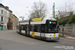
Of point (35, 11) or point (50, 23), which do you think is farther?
point (35, 11)

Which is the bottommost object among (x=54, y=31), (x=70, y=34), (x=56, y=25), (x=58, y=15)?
(x=70, y=34)

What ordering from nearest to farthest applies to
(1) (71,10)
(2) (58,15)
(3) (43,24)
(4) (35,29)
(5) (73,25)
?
(3) (43,24), (4) (35,29), (5) (73,25), (1) (71,10), (2) (58,15)

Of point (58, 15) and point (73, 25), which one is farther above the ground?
point (58, 15)

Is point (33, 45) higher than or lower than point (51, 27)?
lower

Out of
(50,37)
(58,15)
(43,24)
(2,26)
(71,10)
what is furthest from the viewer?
(2,26)

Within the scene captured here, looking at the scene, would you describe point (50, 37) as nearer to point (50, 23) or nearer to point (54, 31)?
point (54, 31)

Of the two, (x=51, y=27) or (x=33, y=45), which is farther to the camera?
(x=51, y=27)

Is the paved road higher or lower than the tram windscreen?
lower

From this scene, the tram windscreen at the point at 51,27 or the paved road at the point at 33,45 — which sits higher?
the tram windscreen at the point at 51,27

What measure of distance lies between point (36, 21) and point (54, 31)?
4.00 metres

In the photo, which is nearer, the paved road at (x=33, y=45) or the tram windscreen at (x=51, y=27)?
the paved road at (x=33, y=45)

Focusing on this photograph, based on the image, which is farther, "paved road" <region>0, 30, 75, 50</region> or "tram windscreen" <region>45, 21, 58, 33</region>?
"tram windscreen" <region>45, 21, 58, 33</region>

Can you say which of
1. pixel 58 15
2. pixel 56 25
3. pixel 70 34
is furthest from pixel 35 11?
pixel 56 25

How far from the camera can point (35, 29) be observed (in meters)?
15.0
